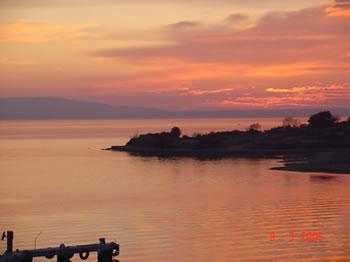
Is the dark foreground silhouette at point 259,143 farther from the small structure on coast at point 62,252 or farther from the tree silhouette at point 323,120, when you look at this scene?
the small structure on coast at point 62,252

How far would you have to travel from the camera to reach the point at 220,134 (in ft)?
364

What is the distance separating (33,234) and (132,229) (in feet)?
14.1

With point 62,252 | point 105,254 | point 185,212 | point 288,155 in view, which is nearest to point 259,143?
point 288,155

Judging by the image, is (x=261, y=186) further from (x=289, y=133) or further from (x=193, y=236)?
(x=289, y=133)

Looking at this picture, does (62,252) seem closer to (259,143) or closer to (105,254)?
(105,254)

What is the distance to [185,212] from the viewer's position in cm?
3612

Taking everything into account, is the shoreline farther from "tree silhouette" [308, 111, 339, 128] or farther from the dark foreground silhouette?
"tree silhouette" [308, 111, 339, 128]

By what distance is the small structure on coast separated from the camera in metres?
22.2

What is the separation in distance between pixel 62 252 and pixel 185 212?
45.3 ft

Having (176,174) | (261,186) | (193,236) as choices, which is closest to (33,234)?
(193,236)

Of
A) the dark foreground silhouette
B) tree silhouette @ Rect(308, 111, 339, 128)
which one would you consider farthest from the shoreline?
tree silhouette @ Rect(308, 111, 339, 128)

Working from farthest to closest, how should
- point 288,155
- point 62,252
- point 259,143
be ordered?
point 259,143, point 288,155, point 62,252

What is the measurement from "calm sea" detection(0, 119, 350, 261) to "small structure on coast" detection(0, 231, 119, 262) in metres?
1.24

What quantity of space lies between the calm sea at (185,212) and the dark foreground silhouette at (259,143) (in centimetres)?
3088
